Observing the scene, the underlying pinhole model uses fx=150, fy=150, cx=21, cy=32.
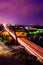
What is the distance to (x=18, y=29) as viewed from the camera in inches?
462

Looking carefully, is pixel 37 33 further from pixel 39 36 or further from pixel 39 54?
pixel 39 54

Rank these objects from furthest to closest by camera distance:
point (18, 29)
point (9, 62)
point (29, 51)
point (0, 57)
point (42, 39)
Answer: point (18, 29) < point (42, 39) < point (29, 51) < point (0, 57) < point (9, 62)

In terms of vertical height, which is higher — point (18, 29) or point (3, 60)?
point (18, 29)

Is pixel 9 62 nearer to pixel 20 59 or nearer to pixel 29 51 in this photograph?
pixel 20 59

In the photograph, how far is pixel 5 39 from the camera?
9828 mm

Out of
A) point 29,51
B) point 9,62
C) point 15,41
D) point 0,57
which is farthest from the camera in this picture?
point 15,41

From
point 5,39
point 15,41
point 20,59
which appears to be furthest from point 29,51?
point 5,39

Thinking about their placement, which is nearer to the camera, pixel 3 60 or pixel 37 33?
pixel 3 60

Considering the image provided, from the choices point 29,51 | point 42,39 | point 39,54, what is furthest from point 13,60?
point 42,39

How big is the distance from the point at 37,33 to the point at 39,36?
0.26 metres

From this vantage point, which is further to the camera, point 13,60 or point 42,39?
point 42,39

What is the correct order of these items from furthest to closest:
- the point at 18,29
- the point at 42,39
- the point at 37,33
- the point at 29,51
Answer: the point at 18,29 < the point at 37,33 < the point at 42,39 < the point at 29,51

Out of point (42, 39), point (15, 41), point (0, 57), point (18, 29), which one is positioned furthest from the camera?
point (18, 29)

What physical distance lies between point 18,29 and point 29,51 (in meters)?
4.97
